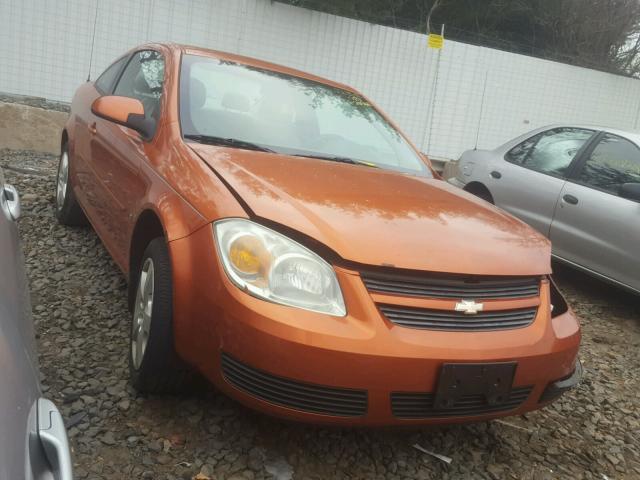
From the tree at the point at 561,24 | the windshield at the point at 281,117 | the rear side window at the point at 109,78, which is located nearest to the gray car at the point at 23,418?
the windshield at the point at 281,117

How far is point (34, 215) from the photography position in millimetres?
4730

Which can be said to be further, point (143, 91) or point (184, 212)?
point (143, 91)

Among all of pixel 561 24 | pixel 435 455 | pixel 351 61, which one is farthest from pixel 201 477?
pixel 561 24

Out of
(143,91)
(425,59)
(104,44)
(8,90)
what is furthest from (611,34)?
(143,91)

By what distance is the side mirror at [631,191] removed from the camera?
425 centimetres

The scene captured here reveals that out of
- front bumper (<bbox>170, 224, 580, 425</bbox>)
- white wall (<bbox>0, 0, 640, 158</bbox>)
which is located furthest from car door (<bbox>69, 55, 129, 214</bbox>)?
white wall (<bbox>0, 0, 640, 158</bbox>)

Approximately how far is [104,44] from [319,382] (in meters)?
7.53

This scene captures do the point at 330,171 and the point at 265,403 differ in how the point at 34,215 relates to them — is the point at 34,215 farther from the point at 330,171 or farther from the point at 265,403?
the point at 265,403

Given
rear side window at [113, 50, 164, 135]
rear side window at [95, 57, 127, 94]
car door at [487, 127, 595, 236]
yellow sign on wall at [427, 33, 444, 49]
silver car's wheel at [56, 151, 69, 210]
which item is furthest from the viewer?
yellow sign on wall at [427, 33, 444, 49]

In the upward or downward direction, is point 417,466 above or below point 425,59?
below

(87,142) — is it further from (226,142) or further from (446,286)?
(446,286)

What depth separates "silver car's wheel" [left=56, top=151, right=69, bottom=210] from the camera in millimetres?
4427

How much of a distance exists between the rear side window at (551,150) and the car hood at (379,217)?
259 cm

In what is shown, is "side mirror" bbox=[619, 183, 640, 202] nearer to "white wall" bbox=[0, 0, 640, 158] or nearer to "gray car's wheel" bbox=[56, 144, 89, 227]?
"gray car's wheel" bbox=[56, 144, 89, 227]
